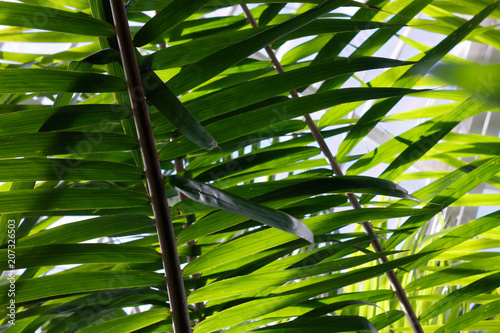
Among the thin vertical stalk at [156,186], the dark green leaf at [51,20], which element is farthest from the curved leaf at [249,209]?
the dark green leaf at [51,20]

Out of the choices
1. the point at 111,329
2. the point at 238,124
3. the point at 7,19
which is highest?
the point at 7,19

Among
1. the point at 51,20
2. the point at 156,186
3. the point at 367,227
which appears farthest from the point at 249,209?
the point at 367,227

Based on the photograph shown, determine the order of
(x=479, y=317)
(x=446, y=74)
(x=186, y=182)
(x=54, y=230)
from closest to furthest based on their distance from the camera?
(x=446, y=74) → (x=186, y=182) → (x=54, y=230) → (x=479, y=317)

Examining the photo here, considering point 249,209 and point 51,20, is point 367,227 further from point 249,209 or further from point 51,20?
point 51,20

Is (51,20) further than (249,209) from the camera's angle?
Yes

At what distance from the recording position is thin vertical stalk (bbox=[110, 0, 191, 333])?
55 cm

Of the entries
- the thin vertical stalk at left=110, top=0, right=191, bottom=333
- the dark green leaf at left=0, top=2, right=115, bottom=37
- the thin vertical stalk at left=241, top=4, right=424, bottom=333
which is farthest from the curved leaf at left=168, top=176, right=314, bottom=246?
the thin vertical stalk at left=241, top=4, right=424, bottom=333

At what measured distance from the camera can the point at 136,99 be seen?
57cm

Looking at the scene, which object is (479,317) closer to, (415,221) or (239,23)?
(415,221)

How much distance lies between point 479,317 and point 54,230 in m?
0.77

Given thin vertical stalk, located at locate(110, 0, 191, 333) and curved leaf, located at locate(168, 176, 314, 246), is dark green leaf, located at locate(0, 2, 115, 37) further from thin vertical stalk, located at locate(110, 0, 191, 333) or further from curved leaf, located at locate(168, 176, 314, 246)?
curved leaf, located at locate(168, 176, 314, 246)

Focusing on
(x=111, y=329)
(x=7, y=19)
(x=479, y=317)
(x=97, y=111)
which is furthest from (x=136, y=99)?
(x=479, y=317)

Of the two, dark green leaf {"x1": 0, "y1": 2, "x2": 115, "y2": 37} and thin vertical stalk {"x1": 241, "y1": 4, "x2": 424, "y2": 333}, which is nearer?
dark green leaf {"x1": 0, "y1": 2, "x2": 115, "y2": 37}

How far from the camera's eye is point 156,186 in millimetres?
564
